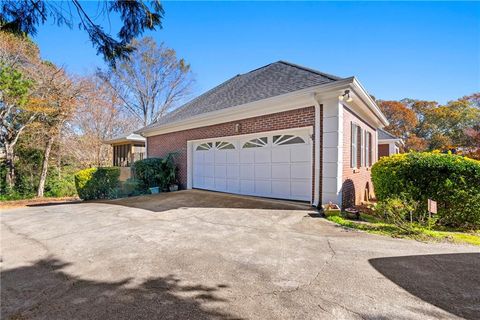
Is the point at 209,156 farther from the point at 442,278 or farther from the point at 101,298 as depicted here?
the point at 442,278

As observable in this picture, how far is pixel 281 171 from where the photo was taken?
7.23m

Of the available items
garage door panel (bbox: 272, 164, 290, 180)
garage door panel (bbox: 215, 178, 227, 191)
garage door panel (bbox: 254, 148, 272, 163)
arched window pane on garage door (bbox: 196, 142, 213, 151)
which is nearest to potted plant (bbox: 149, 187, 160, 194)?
arched window pane on garage door (bbox: 196, 142, 213, 151)

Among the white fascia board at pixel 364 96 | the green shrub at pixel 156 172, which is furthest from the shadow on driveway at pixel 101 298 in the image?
the green shrub at pixel 156 172

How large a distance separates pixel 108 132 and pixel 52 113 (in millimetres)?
6656

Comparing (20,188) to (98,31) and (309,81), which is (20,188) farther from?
(309,81)

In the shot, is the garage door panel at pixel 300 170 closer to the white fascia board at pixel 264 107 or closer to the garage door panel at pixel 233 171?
the white fascia board at pixel 264 107

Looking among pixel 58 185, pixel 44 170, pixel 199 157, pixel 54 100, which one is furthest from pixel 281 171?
pixel 58 185

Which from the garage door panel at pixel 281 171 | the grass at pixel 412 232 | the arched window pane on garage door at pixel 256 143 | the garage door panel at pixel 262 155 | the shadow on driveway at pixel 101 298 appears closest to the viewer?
the shadow on driveway at pixel 101 298

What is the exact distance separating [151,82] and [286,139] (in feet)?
65.6

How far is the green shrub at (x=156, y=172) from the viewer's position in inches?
408

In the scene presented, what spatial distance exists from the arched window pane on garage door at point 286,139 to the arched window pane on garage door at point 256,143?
0.38 metres

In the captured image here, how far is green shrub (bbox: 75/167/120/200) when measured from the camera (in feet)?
33.1

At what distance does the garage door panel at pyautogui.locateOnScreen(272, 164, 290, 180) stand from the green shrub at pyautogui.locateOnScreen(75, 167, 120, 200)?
282 inches

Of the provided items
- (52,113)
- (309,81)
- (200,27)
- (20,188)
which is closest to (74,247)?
(309,81)
